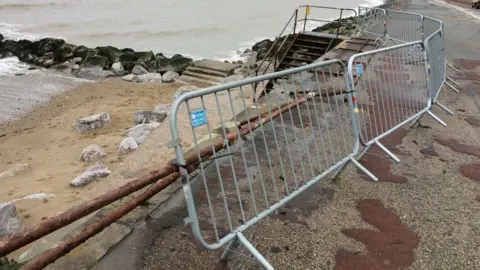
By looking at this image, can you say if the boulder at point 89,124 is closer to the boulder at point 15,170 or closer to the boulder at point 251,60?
the boulder at point 15,170

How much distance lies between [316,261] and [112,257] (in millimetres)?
1613

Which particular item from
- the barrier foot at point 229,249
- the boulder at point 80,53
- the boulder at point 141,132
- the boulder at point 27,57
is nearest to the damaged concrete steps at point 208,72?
the boulder at point 80,53

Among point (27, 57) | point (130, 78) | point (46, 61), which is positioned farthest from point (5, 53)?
point (130, 78)

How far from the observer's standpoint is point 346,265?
3305 mm

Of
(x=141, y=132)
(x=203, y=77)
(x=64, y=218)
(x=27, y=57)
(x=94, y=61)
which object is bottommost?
(x=141, y=132)

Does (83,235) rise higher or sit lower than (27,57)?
lower

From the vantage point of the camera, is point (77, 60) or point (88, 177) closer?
point (88, 177)

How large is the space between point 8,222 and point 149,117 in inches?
223

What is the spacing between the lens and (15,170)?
308 inches

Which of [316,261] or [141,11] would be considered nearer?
[316,261]

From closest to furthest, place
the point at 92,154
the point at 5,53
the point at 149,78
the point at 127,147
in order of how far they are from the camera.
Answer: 1. the point at 92,154
2. the point at 127,147
3. the point at 149,78
4. the point at 5,53

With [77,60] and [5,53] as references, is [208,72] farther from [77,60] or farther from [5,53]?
[5,53]

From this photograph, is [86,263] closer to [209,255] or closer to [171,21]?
[209,255]

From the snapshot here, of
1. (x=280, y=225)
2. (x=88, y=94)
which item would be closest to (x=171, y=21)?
(x=88, y=94)
